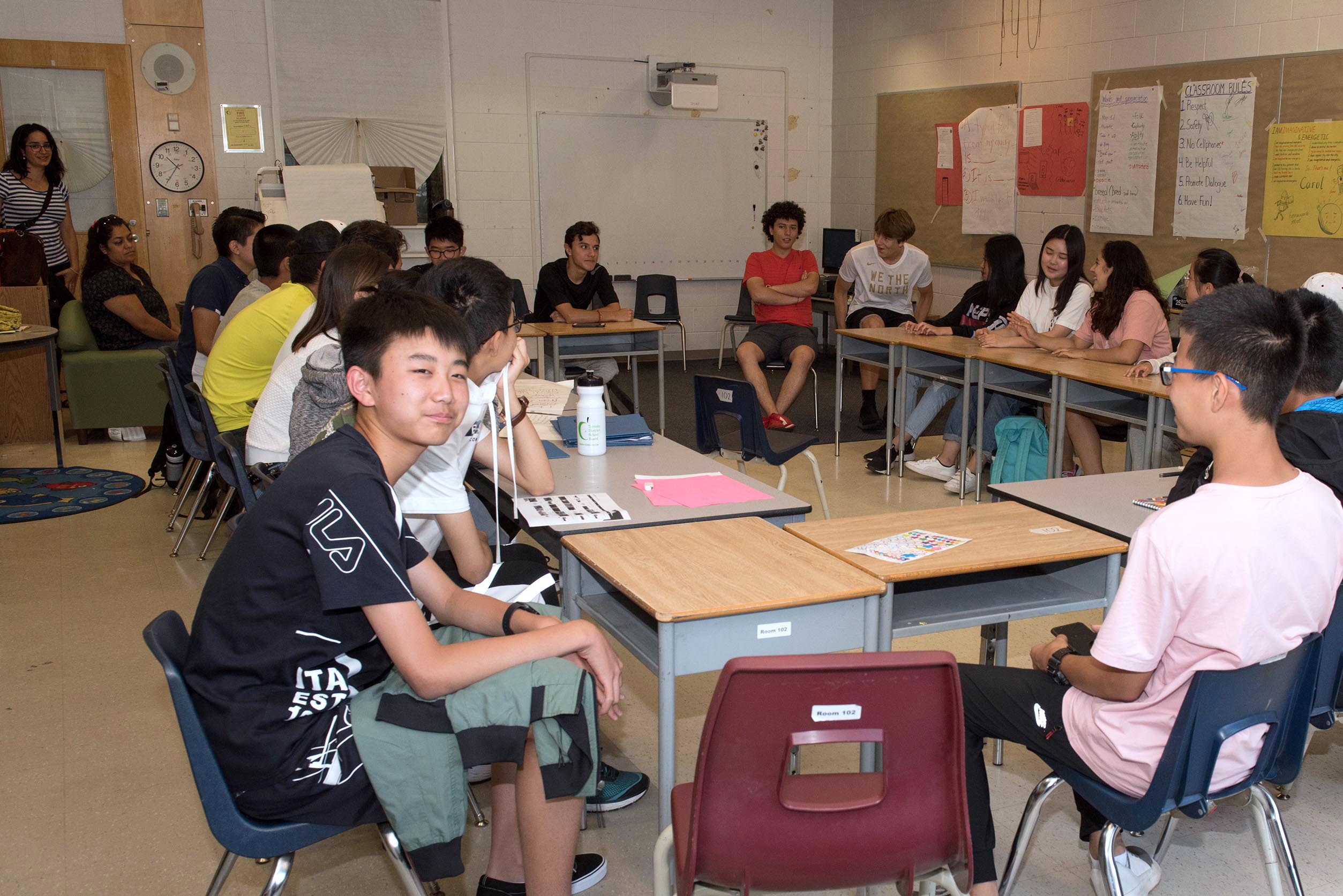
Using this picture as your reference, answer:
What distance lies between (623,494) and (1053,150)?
218 inches

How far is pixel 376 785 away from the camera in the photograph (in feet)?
5.24

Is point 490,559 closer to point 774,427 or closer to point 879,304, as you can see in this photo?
point 774,427

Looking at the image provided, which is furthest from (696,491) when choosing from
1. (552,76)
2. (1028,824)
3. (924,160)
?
(552,76)

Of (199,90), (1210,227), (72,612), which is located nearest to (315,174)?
(199,90)

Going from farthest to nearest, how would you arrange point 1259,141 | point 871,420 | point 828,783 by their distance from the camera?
1. point 871,420
2. point 1259,141
3. point 828,783

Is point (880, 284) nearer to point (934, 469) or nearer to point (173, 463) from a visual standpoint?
point (934, 469)

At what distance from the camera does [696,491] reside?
262 cm

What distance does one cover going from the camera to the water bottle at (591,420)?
3018 mm

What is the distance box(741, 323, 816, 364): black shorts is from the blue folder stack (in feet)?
10.1

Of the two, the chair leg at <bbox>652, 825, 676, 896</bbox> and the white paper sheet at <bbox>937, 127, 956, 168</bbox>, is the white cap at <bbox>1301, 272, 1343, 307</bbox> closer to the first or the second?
the chair leg at <bbox>652, 825, 676, 896</bbox>

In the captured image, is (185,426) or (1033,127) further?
(1033,127)

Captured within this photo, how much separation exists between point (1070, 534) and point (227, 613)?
1591 millimetres

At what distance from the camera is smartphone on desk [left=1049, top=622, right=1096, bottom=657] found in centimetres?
190

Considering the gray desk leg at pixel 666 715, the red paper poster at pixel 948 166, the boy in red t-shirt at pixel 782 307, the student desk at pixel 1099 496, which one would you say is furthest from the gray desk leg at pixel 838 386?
the gray desk leg at pixel 666 715
